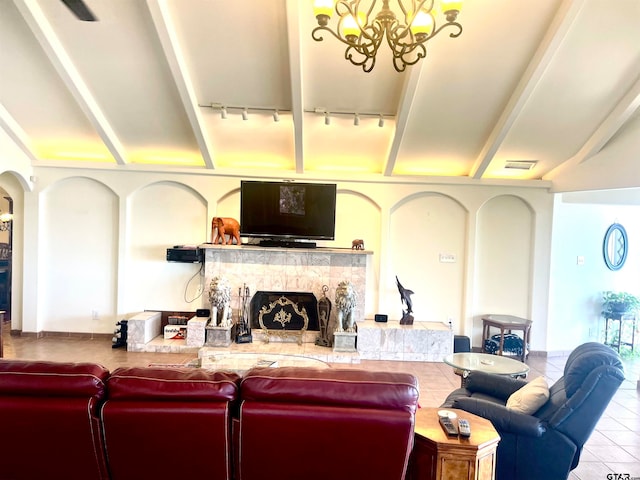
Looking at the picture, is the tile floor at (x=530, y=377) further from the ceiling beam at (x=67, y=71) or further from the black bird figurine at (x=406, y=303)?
the ceiling beam at (x=67, y=71)

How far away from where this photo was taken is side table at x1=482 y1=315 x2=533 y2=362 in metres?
5.40

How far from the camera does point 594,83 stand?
171 inches

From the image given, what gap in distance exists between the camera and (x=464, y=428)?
1896 millimetres

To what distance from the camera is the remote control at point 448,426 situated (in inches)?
74.6

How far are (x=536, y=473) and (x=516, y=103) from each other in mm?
3549

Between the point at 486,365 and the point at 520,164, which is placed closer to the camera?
the point at 486,365

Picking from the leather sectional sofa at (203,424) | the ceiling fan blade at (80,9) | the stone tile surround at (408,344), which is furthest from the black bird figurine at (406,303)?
the ceiling fan blade at (80,9)

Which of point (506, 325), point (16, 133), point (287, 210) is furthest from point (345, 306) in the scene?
point (16, 133)

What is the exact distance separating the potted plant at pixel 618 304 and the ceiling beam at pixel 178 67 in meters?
5.96

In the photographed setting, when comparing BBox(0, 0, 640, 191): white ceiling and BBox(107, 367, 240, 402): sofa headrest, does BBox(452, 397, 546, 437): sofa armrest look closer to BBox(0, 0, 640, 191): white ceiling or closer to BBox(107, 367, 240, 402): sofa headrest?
BBox(107, 367, 240, 402): sofa headrest

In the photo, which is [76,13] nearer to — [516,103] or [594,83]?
[516,103]

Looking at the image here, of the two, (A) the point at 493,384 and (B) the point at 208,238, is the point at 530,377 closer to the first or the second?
(A) the point at 493,384

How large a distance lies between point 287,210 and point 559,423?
3.92 metres

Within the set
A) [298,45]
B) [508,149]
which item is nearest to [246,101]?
[298,45]
